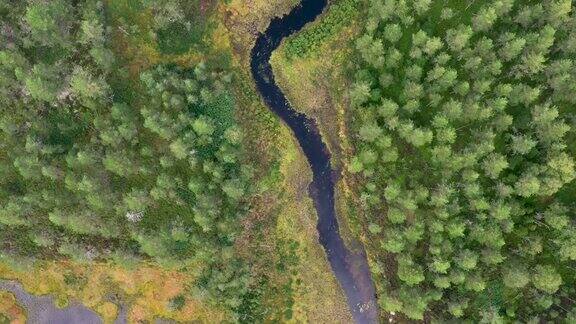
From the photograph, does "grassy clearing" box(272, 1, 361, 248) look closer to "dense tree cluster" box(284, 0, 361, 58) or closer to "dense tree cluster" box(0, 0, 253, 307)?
"dense tree cluster" box(284, 0, 361, 58)

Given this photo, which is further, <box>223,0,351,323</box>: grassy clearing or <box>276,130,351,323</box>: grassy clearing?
<box>276,130,351,323</box>: grassy clearing

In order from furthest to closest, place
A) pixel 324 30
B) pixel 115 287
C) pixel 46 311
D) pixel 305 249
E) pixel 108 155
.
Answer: pixel 305 249 → pixel 46 311 → pixel 115 287 → pixel 324 30 → pixel 108 155

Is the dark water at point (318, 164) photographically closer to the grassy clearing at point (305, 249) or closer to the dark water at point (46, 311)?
the grassy clearing at point (305, 249)

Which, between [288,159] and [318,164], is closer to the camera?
[288,159]

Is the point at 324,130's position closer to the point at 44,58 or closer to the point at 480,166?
the point at 480,166

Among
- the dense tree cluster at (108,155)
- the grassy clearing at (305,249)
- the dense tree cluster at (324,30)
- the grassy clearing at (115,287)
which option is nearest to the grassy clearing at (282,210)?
the grassy clearing at (305,249)

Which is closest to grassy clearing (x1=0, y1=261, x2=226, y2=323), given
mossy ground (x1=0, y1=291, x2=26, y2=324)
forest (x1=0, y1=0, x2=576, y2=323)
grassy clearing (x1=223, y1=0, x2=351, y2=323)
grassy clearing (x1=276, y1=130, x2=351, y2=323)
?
forest (x1=0, y1=0, x2=576, y2=323)

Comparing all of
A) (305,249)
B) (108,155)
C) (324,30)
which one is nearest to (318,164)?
(305,249)

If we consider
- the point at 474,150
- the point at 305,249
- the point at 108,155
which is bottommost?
the point at 305,249

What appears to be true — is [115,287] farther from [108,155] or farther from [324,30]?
[324,30]
